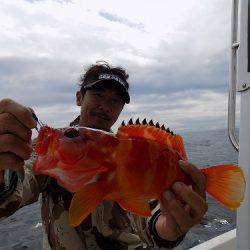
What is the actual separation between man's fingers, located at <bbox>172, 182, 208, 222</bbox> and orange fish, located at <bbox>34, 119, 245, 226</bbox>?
63 mm

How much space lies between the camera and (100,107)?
3473 mm

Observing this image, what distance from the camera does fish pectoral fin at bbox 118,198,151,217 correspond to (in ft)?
4.67

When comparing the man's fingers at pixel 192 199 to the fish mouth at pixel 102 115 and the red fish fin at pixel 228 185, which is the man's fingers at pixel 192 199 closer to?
the red fish fin at pixel 228 185

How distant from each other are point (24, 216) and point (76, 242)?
9198 mm

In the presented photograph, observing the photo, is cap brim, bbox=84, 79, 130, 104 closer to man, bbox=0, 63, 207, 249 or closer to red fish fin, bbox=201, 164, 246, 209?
man, bbox=0, 63, 207, 249

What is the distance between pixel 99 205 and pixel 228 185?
1.74m

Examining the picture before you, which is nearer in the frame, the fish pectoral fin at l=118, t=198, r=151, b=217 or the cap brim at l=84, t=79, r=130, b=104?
the fish pectoral fin at l=118, t=198, r=151, b=217

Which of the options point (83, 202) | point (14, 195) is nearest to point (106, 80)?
point (14, 195)

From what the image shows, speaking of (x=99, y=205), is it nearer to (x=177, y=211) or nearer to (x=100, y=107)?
(x=100, y=107)

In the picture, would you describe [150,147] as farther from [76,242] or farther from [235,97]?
[76,242]

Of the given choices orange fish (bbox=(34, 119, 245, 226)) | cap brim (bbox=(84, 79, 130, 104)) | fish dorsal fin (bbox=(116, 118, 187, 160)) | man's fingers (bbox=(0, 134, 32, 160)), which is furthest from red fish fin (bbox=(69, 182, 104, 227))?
cap brim (bbox=(84, 79, 130, 104))

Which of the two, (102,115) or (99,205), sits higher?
(102,115)

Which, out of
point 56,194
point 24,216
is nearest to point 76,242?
point 56,194

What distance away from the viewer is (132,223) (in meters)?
3.16
